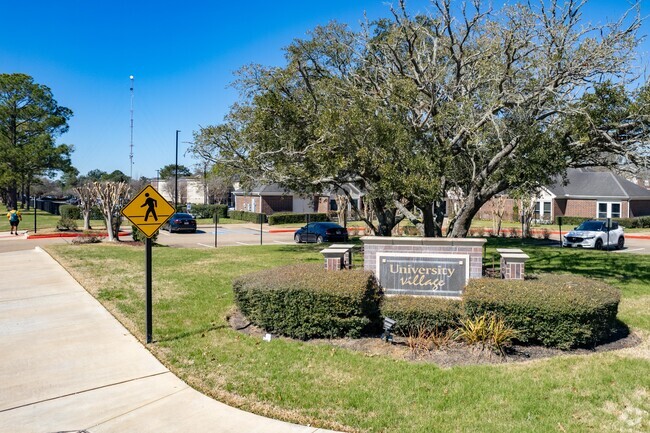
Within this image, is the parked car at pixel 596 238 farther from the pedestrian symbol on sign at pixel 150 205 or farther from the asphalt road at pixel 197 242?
the pedestrian symbol on sign at pixel 150 205

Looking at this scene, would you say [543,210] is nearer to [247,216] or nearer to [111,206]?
[247,216]

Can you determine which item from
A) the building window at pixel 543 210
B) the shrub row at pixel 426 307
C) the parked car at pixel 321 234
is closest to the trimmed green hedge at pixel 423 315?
the shrub row at pixel 426 307

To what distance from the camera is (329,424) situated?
17.6 feet

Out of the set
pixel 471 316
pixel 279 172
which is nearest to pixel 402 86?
pixel 279 172

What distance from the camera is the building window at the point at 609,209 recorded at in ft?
135

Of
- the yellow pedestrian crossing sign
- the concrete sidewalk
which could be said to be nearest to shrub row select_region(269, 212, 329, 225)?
the concrete sidewalk

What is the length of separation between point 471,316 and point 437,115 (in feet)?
21.3

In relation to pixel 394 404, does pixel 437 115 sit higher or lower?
higher

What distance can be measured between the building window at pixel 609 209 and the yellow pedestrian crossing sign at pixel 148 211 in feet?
134

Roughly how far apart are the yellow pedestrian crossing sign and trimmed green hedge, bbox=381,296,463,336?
3854mm

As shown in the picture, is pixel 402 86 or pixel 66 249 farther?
pixel 66 249

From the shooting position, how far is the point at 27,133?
5272 centimetres

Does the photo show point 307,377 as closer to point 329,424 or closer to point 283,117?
point 329,424

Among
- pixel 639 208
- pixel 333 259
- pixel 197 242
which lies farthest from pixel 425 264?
pixel 639 208
